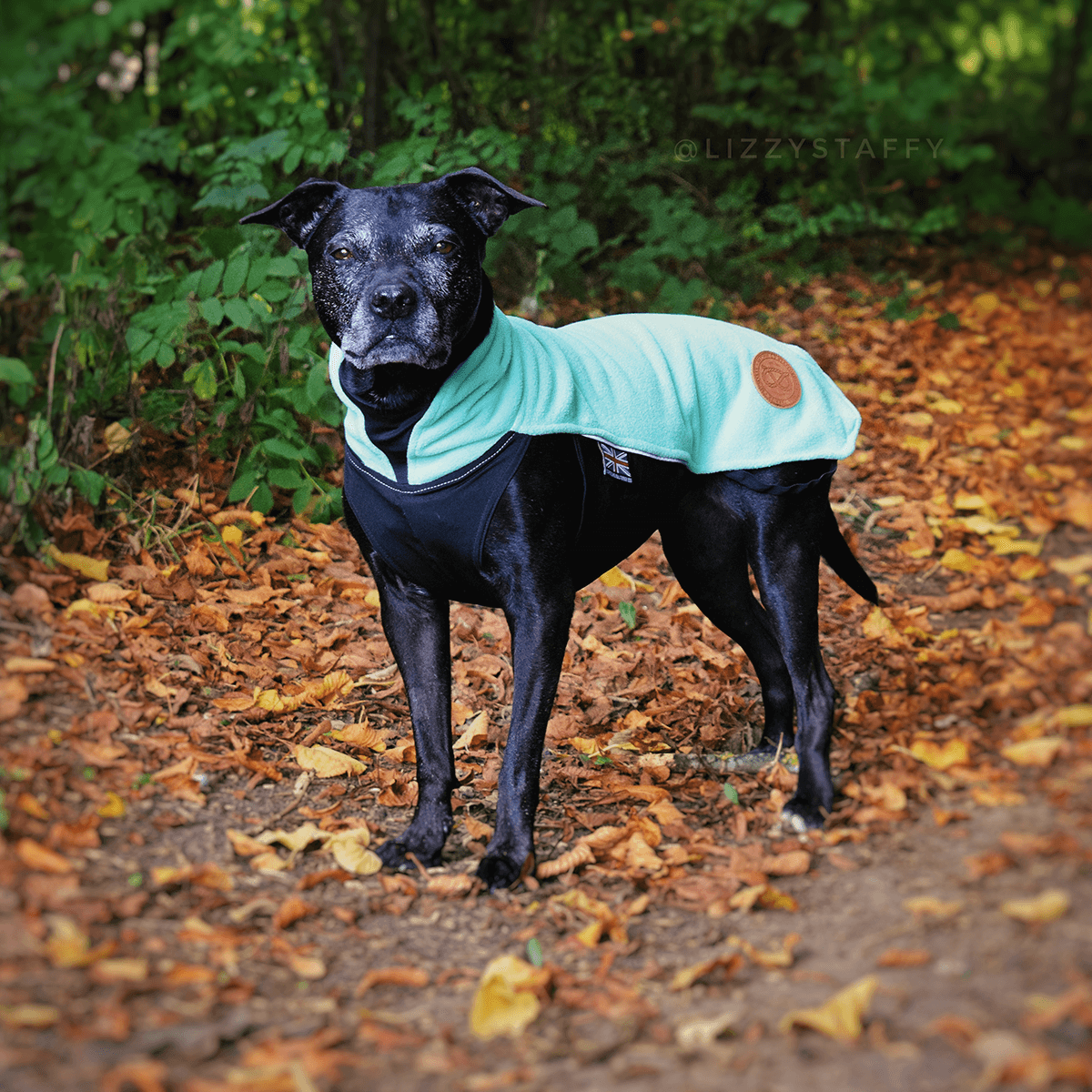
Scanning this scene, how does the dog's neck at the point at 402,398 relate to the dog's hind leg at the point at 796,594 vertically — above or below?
above

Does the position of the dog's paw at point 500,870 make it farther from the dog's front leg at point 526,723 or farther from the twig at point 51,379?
the twig at point 51,379

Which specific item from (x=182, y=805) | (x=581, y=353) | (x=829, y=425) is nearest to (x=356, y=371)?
(x=581, y=353)

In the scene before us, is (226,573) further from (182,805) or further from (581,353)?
(581,353)

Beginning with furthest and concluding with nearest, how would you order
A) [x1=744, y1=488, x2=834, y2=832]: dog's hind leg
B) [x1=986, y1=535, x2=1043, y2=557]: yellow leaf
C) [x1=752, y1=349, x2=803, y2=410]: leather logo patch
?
[x1=986, y1=535, x2=1043, y2=557]: yellow leaf
[x1=752, y1=349, x2=803, y2=410]: leather logo patch
[x1=744, y1=488, x2=834, y2=832]: dog's hind leg

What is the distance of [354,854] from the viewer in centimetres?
317

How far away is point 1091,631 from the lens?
9.04 feet

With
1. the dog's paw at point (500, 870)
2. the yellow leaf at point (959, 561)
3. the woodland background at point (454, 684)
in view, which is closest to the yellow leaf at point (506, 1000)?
the woodland background at point (454, 684)

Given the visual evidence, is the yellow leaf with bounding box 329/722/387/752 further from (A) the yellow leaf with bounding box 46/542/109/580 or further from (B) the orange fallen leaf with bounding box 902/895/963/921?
(B) the orange fallen leaf with bounding box 902/895/963/921

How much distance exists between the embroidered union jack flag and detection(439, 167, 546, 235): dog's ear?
2.36 feet

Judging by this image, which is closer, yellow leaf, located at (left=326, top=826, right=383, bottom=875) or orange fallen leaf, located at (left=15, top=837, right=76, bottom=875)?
orange fallen leaf, located at (left=15, top=837, right=76, bottom=875)

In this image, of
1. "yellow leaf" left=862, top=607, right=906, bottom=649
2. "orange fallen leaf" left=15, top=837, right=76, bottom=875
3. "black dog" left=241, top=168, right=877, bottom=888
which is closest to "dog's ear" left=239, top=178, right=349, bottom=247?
"black dog" left=241, top=168, right=877, bottom=888

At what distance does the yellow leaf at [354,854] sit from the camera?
10.3 ft

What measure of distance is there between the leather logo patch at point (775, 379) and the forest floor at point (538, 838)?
86 cm

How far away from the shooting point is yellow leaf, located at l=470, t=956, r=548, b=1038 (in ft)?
7.80
